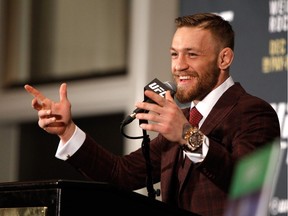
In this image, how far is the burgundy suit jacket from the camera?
210 cm

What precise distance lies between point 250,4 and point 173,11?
66cm

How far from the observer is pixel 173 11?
3.92 metres

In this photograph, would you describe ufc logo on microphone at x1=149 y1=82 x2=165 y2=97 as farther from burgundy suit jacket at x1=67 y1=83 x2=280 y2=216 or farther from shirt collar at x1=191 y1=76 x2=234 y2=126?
shirt collar at x1=191 y1=76 x2=234 y2=126

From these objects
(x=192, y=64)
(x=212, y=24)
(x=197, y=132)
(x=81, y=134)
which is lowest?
(x=81, y=134)

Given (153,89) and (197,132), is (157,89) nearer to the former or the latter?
(153,89)

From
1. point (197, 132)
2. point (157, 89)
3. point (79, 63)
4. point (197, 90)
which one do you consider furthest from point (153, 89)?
point (79, 63)

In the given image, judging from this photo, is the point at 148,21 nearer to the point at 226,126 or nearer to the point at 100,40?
the point at 100,40

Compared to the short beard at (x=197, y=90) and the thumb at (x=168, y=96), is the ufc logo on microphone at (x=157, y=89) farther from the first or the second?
the short beard at (x=197, y=90)

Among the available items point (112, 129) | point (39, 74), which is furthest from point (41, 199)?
point (39, 74)

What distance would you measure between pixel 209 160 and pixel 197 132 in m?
0.08

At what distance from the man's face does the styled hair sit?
2cm

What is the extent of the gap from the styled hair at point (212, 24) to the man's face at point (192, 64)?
18 millimetres

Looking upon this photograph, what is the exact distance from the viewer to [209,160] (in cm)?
207

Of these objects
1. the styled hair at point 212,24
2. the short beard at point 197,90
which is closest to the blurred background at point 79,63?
the styled hair at point 212,24
